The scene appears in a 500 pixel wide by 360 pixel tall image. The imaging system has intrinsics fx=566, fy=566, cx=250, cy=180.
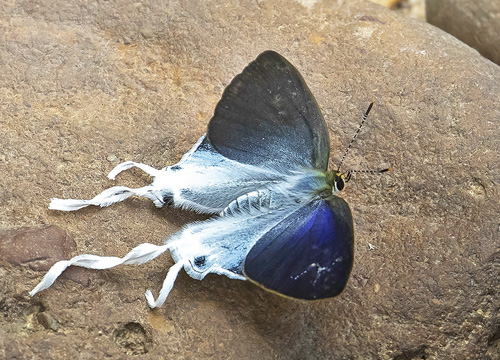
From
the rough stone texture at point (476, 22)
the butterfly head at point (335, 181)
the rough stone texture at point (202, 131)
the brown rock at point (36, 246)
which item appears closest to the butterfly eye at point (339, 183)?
the butterfly head at point (335, 181)

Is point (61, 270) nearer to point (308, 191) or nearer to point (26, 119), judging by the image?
point (26, 119)

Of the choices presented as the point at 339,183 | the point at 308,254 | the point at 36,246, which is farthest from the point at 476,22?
the point at 36,246

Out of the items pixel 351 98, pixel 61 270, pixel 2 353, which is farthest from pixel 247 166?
pixel 2 353

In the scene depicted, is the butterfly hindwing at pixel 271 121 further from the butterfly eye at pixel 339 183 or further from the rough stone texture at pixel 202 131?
the rough stone texture at pixel 202 131

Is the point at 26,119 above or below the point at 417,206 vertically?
below

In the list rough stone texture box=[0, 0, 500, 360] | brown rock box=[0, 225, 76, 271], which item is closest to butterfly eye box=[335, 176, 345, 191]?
rough stone texture box=[0, 0, 500, 360]

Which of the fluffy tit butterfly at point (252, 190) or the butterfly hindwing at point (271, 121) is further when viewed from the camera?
the butterfly hindwing at point (271, 121)
